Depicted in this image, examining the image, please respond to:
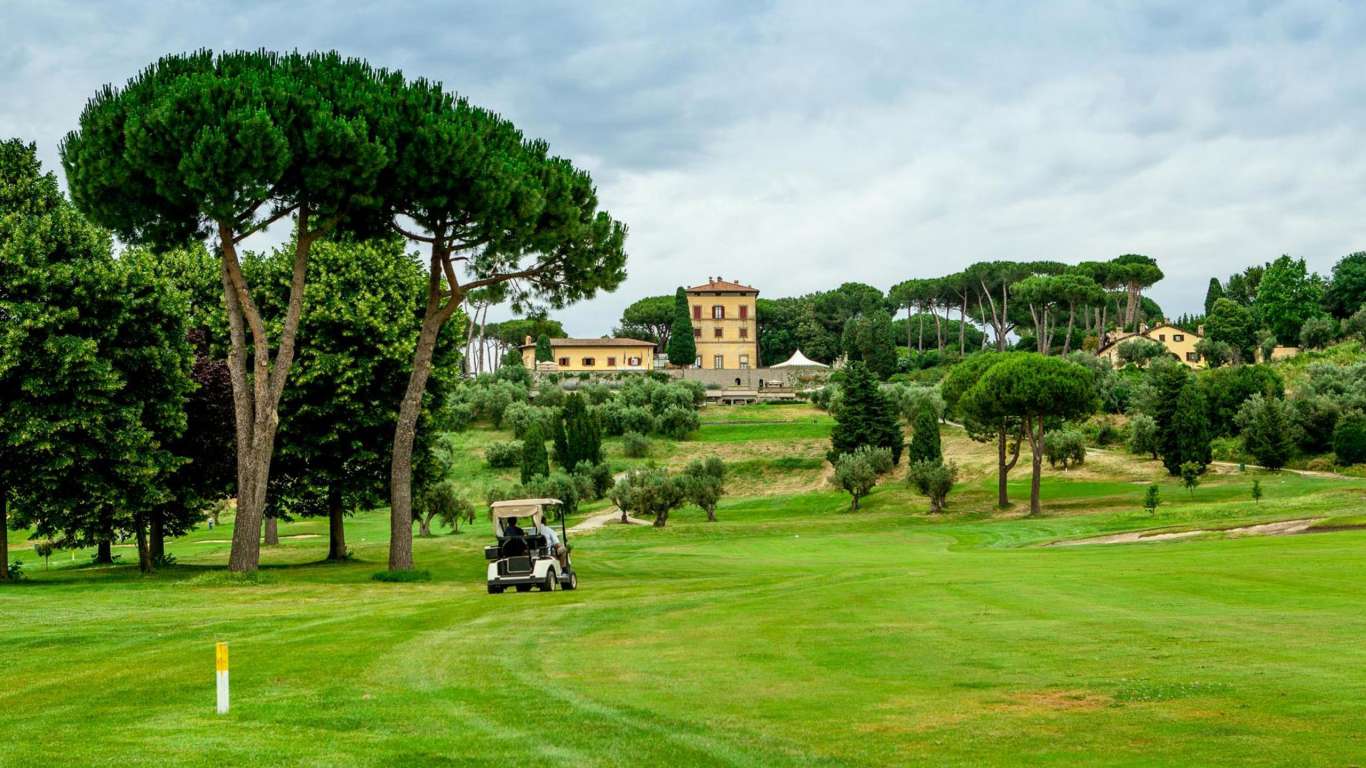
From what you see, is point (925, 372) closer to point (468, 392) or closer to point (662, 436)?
point (662, 436)

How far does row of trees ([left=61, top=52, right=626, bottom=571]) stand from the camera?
2966 centimetres

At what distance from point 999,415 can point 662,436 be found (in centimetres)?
3813

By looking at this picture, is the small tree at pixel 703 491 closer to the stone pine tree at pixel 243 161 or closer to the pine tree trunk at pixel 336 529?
the pine tree trunk at pixel 336 529

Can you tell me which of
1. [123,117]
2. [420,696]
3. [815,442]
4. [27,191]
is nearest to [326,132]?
[123,117]

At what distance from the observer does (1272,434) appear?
67.2m

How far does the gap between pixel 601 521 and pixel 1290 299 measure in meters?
87.8

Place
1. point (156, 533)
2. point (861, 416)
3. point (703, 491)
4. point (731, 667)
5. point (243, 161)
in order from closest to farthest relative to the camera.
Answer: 1. point (731, 667)
2. point (243, 161)
3. point (156, 533)
4. point (703, 491)
5. point (861, 416)

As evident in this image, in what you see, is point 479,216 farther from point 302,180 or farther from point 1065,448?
point 1065,448

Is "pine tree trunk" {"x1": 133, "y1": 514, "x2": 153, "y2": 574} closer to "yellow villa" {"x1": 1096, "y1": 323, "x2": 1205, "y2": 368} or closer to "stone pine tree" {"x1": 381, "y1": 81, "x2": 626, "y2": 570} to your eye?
"stone pine tree" {"x1": 381, "y1": 81, "x2": 626, "y2": 570}

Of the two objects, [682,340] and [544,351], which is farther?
[544,351]

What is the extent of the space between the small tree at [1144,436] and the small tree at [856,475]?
19.5 metres

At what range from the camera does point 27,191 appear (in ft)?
118

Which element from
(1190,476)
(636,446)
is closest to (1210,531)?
(1190,476)

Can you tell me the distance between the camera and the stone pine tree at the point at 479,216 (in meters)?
32.8
